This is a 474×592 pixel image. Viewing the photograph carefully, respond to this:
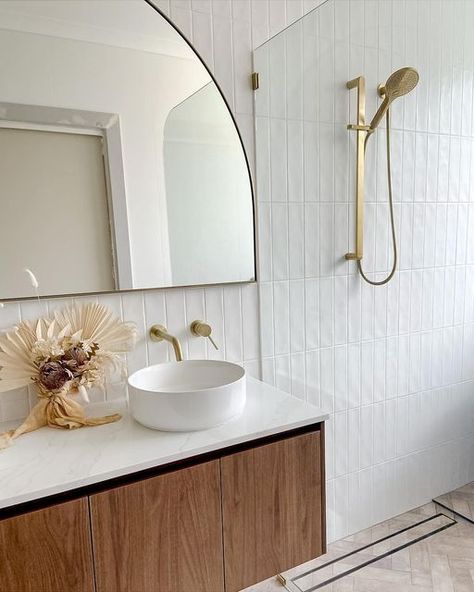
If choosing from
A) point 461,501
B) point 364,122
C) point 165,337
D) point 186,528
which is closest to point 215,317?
point 165,337

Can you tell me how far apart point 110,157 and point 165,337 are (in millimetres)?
571

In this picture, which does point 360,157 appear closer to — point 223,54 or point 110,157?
point 223,54

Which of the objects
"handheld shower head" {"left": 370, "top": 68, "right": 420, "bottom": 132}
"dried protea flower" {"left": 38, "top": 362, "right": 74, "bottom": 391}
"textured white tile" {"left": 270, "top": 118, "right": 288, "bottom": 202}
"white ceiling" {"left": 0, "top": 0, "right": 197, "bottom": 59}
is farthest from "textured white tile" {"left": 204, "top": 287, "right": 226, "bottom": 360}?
"handheld shower head" {"left": 370, "top": 68, "right": 420, "bottom": 132}

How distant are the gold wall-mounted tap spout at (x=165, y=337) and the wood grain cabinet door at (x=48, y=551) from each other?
565 millimetres

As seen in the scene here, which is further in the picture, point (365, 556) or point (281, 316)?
point (365, 556)

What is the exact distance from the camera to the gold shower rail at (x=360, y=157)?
1.72m

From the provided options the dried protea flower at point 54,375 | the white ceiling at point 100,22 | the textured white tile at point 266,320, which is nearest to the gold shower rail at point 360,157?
the textured white tile at point 266,320

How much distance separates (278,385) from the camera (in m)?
1.75

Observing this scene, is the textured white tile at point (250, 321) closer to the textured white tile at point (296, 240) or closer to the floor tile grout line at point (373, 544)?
the textured white tile at point (296, 240)

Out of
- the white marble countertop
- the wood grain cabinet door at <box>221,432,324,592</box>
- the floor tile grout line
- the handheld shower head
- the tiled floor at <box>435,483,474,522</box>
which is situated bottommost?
the floor tile grout line

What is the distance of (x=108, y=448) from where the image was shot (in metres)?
1.10

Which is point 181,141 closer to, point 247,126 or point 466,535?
point 247,126

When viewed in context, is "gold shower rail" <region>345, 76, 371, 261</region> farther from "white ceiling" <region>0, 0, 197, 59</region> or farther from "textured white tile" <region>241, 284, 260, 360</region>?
"white ceiling" <region>0, 0, 197, 59</region>

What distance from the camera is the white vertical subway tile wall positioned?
156 centimetres
